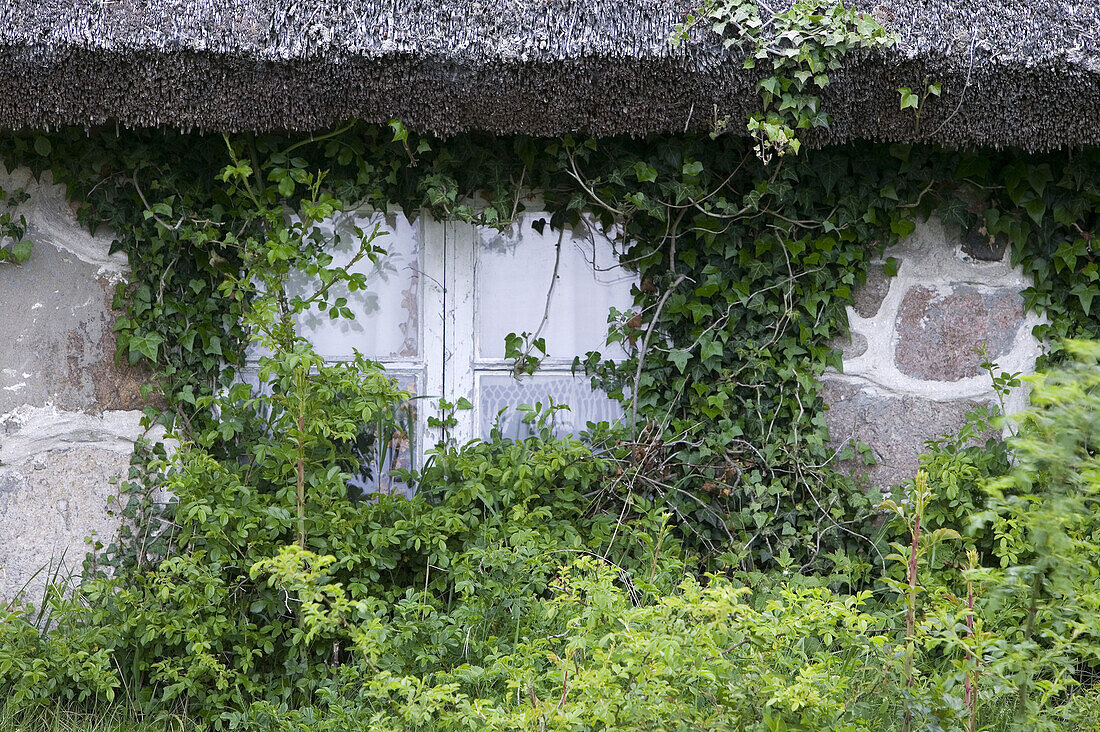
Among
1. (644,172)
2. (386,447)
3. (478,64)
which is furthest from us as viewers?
(386,447)

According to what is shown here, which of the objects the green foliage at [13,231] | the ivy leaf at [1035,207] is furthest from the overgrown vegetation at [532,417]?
the green foliage at [13,231]

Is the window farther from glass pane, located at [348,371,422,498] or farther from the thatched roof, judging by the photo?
the thatched roof

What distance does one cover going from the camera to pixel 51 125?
252cm

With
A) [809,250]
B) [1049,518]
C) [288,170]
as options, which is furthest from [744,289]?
[1049,518]

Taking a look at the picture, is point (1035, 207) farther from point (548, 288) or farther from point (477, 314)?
point (477, 314)

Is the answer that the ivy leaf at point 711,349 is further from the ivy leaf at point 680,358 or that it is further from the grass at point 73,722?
the grass at point 73,722

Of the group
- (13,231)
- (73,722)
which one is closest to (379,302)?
(13,231)

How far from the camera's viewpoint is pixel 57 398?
2.75m

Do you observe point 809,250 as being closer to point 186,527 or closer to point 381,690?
point 381,690

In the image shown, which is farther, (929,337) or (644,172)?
(929,337)

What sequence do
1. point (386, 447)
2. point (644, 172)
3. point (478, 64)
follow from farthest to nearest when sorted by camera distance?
1. point (386, 447)
2. point (644, 172)
3. point (478, 64)

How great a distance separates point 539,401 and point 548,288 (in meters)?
0.37

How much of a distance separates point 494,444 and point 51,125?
5.13ft

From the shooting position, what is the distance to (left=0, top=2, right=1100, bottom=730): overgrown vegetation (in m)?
2.37
